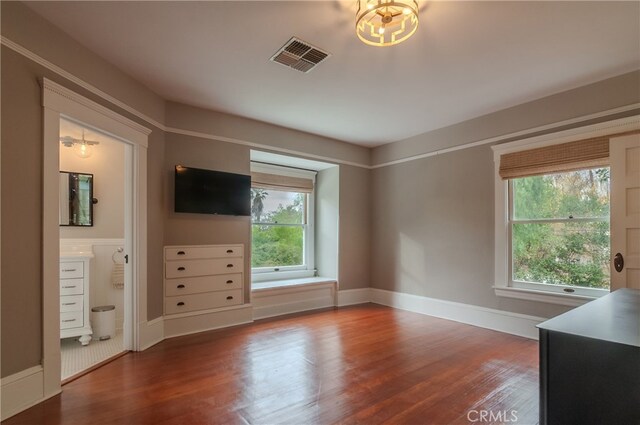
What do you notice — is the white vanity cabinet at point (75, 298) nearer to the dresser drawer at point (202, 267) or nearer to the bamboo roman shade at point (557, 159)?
the dresser drawer at point (202, 267)

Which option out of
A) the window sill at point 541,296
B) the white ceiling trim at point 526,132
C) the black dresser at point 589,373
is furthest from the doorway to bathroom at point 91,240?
the window sill at point 541,296

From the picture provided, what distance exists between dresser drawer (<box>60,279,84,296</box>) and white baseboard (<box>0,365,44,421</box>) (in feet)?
4.63

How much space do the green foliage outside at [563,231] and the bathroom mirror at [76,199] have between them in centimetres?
513

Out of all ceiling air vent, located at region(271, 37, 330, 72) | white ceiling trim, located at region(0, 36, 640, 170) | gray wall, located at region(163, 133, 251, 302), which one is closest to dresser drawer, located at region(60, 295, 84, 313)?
gray wall, located at region(163, 133, 251, 302)

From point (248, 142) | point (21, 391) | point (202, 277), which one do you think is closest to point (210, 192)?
point (248, 142)

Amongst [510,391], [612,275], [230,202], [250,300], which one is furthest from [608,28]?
[250,300]

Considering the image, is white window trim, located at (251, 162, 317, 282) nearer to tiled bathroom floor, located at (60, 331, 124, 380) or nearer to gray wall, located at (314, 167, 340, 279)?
gray wall, located at (314, 167, 340, 279)

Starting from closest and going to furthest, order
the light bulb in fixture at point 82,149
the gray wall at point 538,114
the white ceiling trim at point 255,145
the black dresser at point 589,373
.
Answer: the black dresser at point 589,373 < the gray wall at point 538,114 < the white ceiling trim at point 255,145 < the light bulb in fixture at point 82,149

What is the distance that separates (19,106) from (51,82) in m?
0.29

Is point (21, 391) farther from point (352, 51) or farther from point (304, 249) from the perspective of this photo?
point (304, 249)

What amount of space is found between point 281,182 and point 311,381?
3.18 m

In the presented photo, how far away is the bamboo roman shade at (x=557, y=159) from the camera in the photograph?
118 inches

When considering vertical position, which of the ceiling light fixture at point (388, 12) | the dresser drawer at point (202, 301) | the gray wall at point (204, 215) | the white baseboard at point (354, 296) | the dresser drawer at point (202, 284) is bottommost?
the white baseboard at point (354, 296)

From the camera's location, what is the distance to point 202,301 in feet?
12.1
